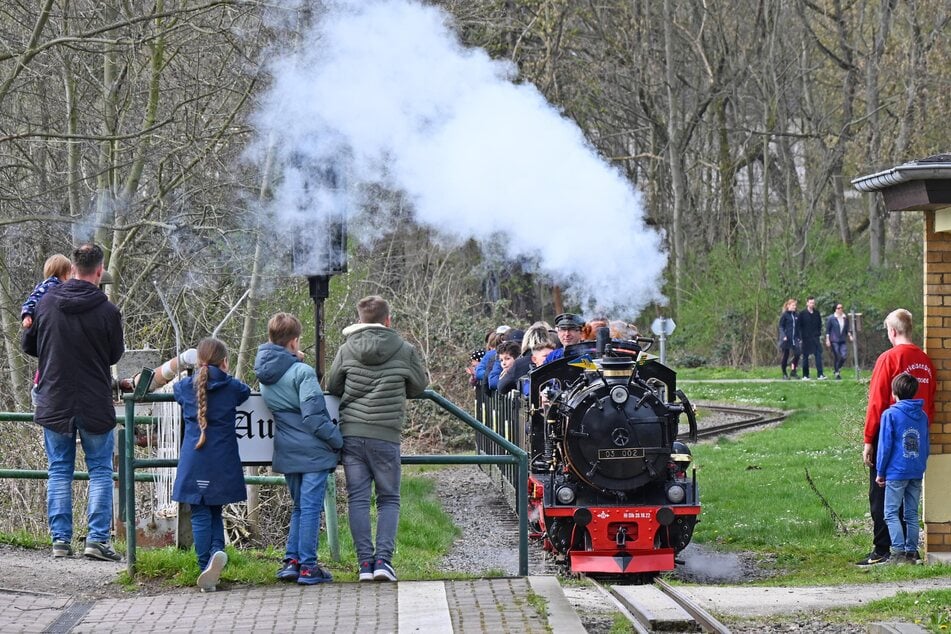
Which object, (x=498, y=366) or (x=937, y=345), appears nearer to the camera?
(x=937, y=345)

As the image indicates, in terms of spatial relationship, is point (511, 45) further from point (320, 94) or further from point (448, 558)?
point (448, 558)

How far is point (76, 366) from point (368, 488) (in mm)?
1985

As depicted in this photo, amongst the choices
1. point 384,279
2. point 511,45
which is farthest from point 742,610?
point 511,45

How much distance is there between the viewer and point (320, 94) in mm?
13688

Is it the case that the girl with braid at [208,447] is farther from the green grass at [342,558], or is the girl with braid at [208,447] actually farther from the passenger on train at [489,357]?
the passenger on train at [489,357]

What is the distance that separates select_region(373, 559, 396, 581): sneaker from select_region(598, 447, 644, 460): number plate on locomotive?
120 inches

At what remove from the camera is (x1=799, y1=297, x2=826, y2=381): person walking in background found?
29.8 meters

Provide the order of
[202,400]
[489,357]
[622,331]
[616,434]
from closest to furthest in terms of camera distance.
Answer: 1. [202,400]
2. [616,434]
3. [622,331]
4. [489,357]

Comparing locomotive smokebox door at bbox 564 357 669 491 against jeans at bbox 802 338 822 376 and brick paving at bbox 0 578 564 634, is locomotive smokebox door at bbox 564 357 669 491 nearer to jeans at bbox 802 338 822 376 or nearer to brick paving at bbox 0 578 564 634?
brick paving at bbox 0 578 564 634

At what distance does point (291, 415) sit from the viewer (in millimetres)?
7820

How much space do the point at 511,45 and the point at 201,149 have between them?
1032cm

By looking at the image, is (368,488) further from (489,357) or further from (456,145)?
(456,145)

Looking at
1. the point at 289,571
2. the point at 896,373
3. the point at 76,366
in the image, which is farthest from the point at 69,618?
the point at 896,373

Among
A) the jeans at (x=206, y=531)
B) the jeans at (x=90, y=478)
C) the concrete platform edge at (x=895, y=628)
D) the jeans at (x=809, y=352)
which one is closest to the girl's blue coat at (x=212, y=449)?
the jeans at (x=206, y=531)
